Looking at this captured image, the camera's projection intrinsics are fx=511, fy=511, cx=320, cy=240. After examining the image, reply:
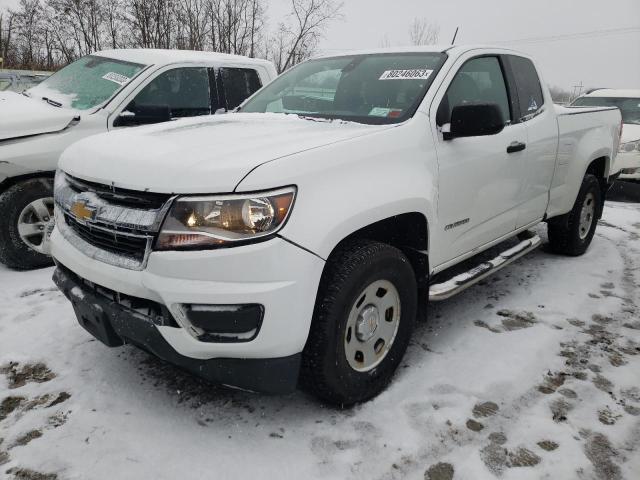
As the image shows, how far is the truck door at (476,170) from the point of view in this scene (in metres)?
2.84

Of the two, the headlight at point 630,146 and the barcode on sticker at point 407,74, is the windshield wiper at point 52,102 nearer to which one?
the barcode on sticker at point 407,74

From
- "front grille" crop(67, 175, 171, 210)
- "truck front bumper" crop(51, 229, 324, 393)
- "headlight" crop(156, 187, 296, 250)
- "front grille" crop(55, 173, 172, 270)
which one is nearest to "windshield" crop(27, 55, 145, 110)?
"front grille" crop(55, 173, 172, 270)

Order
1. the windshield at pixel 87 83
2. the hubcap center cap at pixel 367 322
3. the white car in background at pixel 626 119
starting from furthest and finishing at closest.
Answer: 1. the white car in background at pixel 626 119
2. the windshield at pixel 87 83
3. the hubcap center cap at pixel 367 322

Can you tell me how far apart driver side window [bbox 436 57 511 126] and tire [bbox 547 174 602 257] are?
1568mm

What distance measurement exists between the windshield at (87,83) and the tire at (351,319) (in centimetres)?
345

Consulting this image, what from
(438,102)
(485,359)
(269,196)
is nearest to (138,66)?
(438,102)

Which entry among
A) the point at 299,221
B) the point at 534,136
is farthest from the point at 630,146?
the point at 299,221

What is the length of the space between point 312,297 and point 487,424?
1.10 m

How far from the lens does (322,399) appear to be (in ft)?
7.92

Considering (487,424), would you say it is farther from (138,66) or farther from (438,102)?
(138,66)

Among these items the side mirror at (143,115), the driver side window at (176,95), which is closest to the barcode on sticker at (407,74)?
the side mirror at (143,115)

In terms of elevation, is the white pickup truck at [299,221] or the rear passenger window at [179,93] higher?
the rear passenger window at [179,93]

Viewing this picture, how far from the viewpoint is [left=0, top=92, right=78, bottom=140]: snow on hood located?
4004 millimetres

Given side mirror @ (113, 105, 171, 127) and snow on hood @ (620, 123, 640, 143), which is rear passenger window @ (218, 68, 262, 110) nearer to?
side mirror @ (113, 105, 171, 127)
